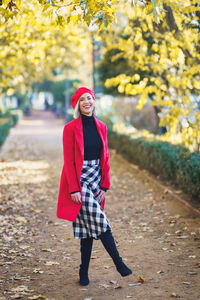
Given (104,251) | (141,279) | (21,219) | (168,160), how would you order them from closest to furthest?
(141,279)
(104,251)
(21,219)
(168,160)

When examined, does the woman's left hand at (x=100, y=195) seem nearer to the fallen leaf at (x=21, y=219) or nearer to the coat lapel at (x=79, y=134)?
the coat lapel at (x=79, y=134)

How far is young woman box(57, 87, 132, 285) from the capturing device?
169 inches

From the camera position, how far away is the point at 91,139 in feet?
14.6

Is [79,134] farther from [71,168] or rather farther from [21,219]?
[21,219]

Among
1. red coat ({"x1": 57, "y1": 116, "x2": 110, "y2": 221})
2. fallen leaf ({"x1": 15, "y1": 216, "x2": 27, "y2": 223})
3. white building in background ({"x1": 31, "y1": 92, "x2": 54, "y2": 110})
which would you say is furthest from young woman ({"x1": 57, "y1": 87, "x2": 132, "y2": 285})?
white building in background ({"x1": 31, "y1": 92, "x2": 54, "y2": 110})

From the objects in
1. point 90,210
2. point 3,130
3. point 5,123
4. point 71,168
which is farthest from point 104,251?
point 5,123

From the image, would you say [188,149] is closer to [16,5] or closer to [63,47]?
[16,5]

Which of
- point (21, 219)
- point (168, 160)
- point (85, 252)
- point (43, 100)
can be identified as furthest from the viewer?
point (43, 100)

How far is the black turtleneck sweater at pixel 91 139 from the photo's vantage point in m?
4.43

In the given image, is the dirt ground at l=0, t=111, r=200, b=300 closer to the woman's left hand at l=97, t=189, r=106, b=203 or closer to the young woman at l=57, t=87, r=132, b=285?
the young woman at l=57, t=87, r=132, b=285

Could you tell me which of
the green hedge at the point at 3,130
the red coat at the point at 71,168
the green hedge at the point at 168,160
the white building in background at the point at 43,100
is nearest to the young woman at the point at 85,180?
the red coat at the point at 71,168

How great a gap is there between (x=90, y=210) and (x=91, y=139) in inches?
28.2

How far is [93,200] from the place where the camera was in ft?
14.2

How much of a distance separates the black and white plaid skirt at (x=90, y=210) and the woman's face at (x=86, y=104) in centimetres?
51
